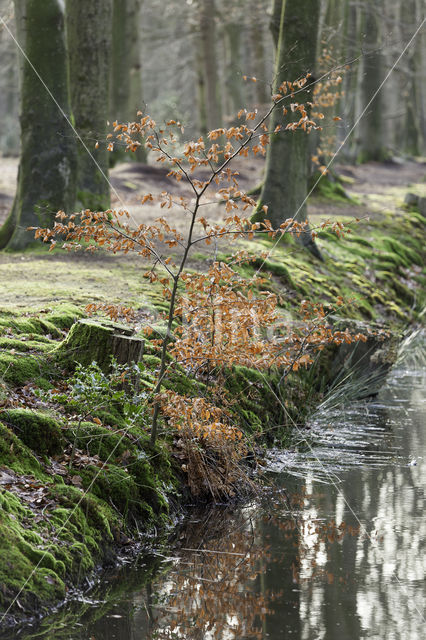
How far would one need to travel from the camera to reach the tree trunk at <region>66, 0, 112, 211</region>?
→ 12.8 m

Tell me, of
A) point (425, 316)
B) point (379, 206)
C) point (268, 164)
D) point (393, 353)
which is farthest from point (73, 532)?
point (379, 206)

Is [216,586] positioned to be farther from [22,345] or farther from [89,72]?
[89,72]

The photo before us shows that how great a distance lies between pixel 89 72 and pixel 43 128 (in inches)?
75.9

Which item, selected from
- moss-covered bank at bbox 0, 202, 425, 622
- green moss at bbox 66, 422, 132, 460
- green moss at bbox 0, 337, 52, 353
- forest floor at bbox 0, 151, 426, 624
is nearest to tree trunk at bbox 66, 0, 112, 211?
forest floor at bbox 0, 151, 426, 624

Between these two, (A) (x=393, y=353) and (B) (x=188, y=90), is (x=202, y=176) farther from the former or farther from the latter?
(B) (x=188, y=90)

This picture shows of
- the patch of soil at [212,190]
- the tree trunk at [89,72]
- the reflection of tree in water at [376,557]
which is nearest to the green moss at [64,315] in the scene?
the reflection of tree in water at [376,557]

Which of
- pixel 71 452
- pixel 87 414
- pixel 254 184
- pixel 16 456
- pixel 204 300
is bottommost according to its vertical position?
pixel 71 452

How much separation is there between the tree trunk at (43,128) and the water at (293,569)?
533 cm

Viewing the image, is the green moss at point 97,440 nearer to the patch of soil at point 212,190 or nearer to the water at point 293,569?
the water at point 293,569

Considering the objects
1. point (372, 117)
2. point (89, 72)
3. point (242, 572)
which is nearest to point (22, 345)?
point (242, 572)

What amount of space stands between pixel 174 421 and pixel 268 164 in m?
7.15

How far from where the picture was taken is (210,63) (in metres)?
22.6

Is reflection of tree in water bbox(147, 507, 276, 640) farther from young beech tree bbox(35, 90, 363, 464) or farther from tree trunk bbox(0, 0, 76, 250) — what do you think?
tree trunk bbox(0, 0, 76, 250)

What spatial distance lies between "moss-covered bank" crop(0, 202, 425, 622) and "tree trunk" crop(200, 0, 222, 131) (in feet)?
45.9
